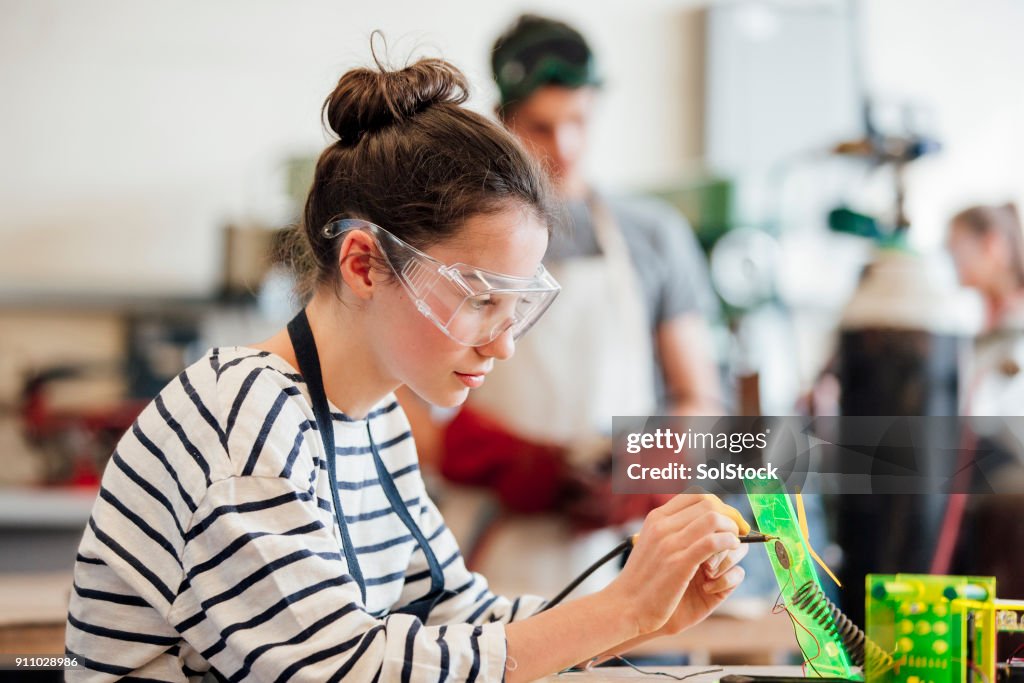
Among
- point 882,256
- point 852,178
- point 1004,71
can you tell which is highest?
point 1004,71

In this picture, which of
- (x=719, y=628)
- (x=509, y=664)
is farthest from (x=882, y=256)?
(x=509, y=664)

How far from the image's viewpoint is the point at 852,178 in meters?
3.24

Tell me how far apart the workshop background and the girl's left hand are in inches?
66.0

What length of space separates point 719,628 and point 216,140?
92.7 inches

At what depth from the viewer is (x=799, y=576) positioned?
2.99ft

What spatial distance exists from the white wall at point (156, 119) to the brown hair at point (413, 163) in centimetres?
207

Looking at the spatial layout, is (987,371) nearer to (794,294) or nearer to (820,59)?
(794,294)

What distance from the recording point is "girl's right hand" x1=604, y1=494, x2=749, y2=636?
2.81 feet

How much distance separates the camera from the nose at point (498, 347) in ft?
3.16

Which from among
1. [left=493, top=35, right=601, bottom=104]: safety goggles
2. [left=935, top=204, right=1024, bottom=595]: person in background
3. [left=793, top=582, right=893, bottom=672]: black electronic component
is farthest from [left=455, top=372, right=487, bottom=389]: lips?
[left=493, top=35, right=601, bottom=104]: safety goggles

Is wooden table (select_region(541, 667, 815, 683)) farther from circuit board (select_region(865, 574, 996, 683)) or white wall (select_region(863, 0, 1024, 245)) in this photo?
white wall (select_region(863, 0, 1024, 245))

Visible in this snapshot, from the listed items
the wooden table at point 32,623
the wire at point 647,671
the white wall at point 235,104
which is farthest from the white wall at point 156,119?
the wire at point 647,671

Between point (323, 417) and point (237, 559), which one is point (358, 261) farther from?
point (237, 559)

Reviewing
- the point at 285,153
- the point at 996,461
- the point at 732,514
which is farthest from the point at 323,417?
the point at 285,153
